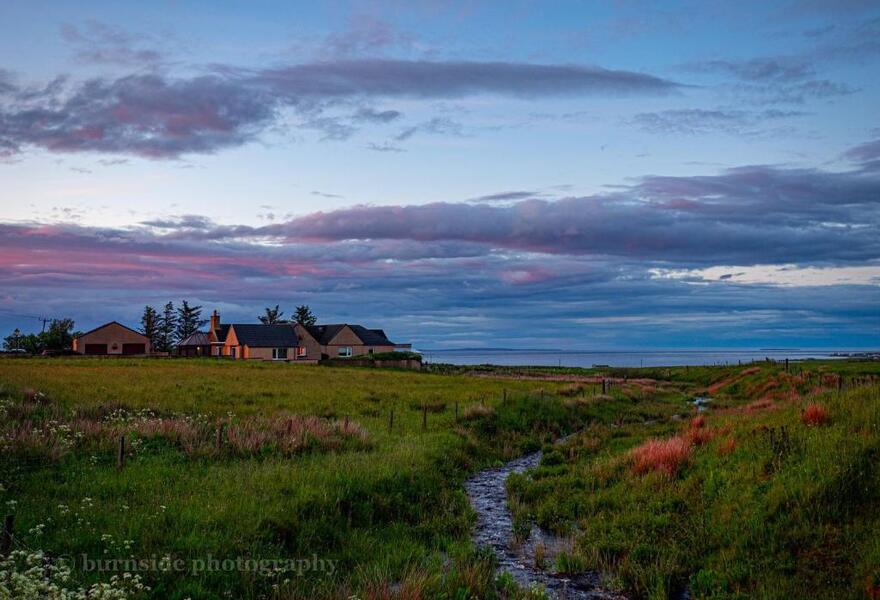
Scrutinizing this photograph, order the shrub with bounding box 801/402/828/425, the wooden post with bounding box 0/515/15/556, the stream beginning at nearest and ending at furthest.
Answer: the wooden post with bounding box 0/515/15/556, the stream, the shrub with bounding box 801/402/828/425

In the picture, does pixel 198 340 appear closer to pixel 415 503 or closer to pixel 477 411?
pixel 477 411

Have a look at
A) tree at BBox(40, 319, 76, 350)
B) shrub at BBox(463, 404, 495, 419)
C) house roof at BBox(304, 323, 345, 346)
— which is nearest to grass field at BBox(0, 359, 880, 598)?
shrub at BBox(463, 404, 495, 419)

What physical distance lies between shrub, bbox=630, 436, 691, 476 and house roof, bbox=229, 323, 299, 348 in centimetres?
8096

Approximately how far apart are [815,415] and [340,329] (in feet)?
299

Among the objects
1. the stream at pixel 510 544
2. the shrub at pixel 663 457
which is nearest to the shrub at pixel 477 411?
the stream at pixel 510 544

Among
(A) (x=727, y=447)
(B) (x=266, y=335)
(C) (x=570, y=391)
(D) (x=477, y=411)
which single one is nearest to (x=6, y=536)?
(A) (x=727, y=447)

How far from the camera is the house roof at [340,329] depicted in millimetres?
103375

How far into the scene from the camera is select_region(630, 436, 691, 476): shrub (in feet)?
57.8

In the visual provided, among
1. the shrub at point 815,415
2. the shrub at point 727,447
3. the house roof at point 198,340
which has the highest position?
the house roof at point 198,340

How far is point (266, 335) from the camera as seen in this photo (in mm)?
95750

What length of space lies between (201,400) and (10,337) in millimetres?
120602

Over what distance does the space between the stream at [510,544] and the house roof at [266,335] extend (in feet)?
253

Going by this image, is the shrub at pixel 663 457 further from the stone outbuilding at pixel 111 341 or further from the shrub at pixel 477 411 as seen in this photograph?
the stone outbuilding at pixel 111 341

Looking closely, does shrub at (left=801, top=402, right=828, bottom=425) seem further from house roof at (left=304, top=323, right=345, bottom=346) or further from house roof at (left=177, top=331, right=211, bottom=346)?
house roof at (left=177, top=331, right=211, bottom=346)
